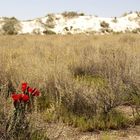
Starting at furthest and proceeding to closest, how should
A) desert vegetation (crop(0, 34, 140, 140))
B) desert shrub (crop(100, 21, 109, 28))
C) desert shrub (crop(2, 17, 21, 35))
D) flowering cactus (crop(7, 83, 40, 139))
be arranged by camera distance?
desert shrub (crop(100, 21, 109, 28)) < desert shrub (crop(2, 17, 21, 35)) < desert vegetation (crop(0, 34, 140, 140)) < flowering cactus (crop(7, 83, 40, 139))

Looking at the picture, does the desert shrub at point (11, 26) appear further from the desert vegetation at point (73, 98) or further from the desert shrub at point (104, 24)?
the desert vegetation at point (73, 98)

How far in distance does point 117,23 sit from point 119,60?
4054 centimetres

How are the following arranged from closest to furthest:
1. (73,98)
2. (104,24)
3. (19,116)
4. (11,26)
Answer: (19,116)
(73,98)
(11,26)
(104,24)

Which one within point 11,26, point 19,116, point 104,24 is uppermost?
point 104,24

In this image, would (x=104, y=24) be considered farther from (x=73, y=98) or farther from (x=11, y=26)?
(x=73, y=98)

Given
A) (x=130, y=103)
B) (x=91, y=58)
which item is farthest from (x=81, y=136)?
(x=91, y=58)

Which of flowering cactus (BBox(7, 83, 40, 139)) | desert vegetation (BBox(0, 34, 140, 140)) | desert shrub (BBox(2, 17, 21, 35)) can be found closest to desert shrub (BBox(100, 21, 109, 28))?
desert shrub (BBox(2, 17, 21, 35))

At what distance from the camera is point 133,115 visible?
652cm

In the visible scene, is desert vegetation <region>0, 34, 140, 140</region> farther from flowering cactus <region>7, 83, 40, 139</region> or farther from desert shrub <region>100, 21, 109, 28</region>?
desert shrub <region>100, 21, 109, 28</region>

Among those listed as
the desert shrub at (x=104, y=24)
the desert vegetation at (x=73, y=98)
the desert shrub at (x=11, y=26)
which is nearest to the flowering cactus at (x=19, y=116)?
the desert vegetation at (x=73, y=98)

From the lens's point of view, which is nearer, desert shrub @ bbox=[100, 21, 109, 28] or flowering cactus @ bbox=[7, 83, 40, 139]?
flowering cactus @ bbox=[7, 83, 40, 139]

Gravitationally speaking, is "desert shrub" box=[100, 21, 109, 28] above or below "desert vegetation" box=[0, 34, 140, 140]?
above

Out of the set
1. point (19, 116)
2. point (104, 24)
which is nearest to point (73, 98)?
point (19, 116)

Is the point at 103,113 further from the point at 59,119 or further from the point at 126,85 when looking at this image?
the point at 126,85
